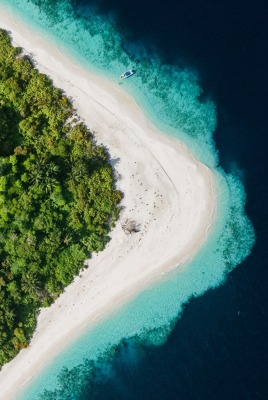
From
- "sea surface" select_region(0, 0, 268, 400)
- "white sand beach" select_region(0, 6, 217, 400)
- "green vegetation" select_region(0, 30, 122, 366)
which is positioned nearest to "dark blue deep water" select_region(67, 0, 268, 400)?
"sea surface" select_region(0, 0, 268, 400)

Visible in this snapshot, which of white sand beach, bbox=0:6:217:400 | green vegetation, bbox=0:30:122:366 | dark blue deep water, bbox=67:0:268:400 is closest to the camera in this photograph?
green vegetation, bbox=0:30:122:366

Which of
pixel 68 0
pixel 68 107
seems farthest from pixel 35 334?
pixel 68 0

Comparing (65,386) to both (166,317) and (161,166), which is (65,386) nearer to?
(166,317)

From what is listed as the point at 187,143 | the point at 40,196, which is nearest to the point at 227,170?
the point at 187,143

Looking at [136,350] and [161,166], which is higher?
[161,166]

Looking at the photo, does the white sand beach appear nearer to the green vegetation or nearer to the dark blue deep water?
the green vegetation

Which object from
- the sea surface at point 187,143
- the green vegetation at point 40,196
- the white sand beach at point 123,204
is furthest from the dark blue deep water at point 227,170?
the green vegetation at point 40,196

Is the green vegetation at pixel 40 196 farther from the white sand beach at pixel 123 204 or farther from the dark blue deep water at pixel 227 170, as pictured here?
the dark blue deep water at pixel 227 170
